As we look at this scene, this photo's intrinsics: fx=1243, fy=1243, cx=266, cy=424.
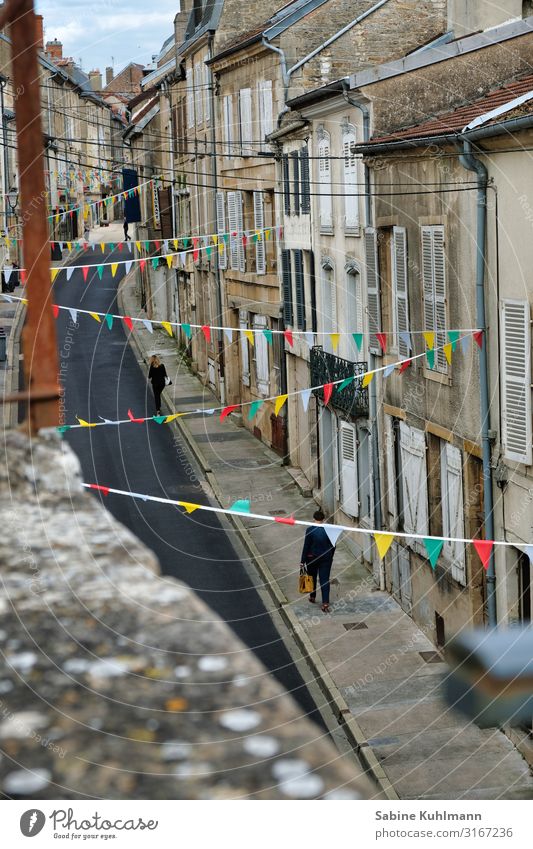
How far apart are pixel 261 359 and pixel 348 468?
10292mm

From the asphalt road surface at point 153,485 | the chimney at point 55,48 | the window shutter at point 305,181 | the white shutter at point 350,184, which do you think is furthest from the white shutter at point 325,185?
the chimney at point 55,48

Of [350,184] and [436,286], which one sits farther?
[350,184]

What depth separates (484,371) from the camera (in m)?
14.4

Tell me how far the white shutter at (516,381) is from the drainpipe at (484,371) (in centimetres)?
44

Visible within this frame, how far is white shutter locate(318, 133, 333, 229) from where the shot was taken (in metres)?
23.0

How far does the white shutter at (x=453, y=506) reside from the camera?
1553 cm

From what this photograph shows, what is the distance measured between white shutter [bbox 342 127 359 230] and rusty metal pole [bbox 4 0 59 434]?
1532cm

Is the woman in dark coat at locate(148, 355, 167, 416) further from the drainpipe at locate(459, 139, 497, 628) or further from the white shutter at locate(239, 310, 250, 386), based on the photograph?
the drainpipe at locate(459, 139, 497, 628)

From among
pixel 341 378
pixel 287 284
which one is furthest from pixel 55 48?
pixel 341 378

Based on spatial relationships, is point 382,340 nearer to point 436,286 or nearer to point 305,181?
point 436,286

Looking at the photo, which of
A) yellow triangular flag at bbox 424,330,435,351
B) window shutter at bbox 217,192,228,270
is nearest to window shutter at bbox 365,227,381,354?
yellow triangular flag at bbox 424,330,435,351

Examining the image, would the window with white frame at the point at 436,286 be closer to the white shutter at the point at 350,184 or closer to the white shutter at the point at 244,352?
the white shutter at the point at 350,184

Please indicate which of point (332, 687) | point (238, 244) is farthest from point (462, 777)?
point (238, 244)

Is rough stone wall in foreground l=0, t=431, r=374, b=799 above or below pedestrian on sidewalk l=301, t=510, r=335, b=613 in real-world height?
above
